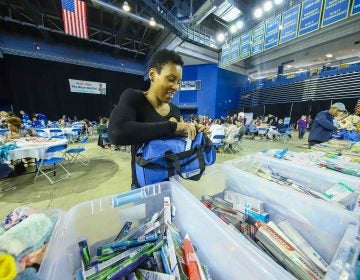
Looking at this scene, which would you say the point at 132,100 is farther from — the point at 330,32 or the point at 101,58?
the point at 101,58

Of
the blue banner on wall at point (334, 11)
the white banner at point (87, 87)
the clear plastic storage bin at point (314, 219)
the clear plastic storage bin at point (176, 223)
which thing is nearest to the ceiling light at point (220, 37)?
the blue banner on wall at point (334, 11)

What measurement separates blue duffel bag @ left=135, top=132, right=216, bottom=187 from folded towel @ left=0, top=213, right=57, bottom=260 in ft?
1.18

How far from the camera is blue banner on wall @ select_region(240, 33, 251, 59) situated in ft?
19.0

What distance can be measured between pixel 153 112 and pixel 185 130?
0.73 ft

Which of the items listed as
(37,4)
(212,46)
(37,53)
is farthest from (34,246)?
(37,53)

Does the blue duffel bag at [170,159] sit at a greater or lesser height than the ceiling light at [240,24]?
lesser

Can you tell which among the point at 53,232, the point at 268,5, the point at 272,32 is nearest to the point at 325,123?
the point at 53,232

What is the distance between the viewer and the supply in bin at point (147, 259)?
0.47 metres

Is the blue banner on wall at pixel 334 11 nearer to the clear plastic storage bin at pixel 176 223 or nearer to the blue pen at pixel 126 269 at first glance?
the clear plastic storage bin at pixel 176 223

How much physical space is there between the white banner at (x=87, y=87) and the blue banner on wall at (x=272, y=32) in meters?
11.5

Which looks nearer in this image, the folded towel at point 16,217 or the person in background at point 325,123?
the folded towel at point 16,217

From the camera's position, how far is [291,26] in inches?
175

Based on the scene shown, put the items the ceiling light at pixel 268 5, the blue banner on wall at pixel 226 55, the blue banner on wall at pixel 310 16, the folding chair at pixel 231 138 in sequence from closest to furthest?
1. the blue banner on wall at pixel 310 16
2. the folding chair at pixel 231 138
3. the ceiling light at pixel 268 5
4. the blue banner on wall at pixel 226 55

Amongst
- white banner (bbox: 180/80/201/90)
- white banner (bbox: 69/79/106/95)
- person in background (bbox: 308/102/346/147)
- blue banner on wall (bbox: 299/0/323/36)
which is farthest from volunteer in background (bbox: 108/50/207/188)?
white banner (bbox: 69/79/106/95)
